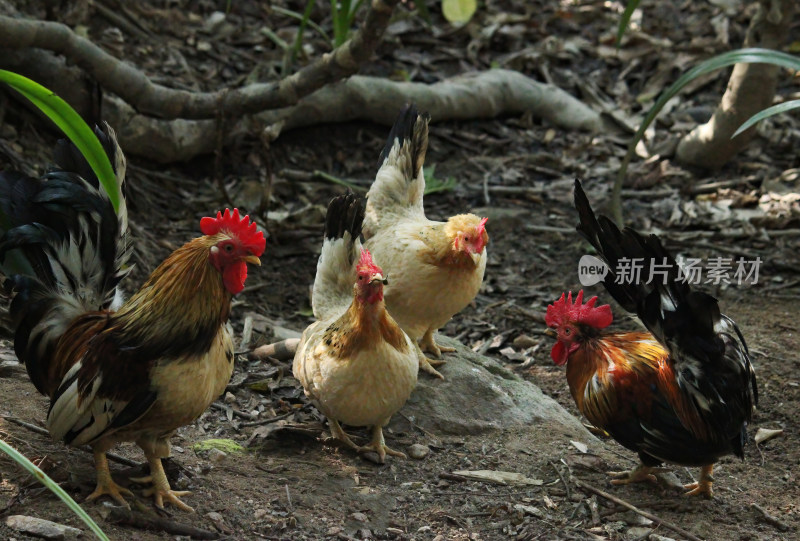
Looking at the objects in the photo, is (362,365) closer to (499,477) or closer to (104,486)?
(499,477)

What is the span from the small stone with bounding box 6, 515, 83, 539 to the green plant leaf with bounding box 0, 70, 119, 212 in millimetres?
1333

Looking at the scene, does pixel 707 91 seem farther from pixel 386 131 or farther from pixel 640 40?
pixel 386 131

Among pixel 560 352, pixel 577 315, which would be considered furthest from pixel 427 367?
pixel 577 315

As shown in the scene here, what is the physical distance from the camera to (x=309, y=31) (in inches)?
388

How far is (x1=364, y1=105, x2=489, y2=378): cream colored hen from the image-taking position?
5113 millimetres

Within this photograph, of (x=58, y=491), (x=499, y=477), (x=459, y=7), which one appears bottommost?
(x=499, y=477)

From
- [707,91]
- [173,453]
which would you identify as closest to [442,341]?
[173,453]

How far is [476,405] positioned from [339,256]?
1.23m

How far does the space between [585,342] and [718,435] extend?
0.85 meters

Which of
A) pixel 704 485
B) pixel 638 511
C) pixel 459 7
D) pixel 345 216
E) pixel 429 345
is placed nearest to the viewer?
pixel 638 511

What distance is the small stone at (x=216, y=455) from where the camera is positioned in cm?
443

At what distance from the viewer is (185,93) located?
21.9 ft

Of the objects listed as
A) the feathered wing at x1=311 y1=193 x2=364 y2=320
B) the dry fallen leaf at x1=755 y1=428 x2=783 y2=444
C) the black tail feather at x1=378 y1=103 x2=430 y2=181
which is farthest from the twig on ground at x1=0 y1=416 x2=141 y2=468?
the dry fallen leaf at x1=755 y1=428 x2=783 y2=444

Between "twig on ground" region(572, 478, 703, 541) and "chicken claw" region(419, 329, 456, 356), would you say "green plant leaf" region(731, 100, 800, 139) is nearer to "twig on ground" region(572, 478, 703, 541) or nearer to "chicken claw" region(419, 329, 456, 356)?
"twig on ground" region(572, 478, 703, 541)
